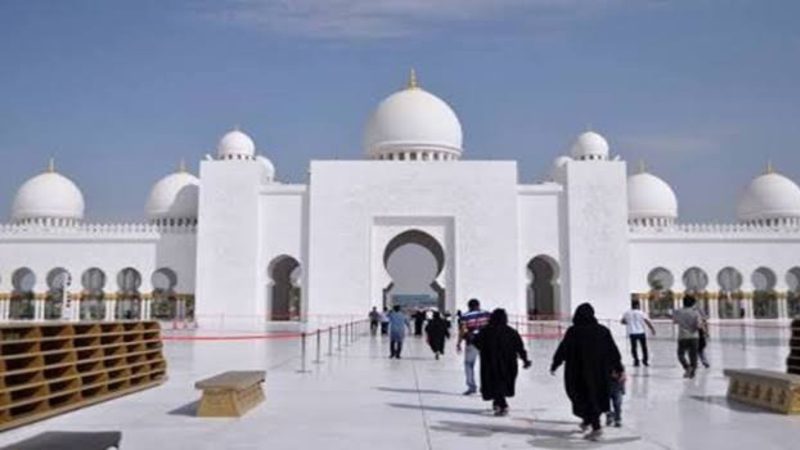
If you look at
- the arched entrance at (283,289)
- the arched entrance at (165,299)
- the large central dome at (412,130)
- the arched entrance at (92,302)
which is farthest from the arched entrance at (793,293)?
the arched entrance at (92,302)

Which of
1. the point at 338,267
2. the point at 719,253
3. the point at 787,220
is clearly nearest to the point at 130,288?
the point at 338,267

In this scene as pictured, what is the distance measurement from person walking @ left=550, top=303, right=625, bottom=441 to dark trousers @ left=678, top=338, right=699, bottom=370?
517 centimetres

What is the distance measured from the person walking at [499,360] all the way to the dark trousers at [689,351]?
4529 millimetres

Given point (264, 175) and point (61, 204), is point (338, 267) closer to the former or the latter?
point (264, 175)

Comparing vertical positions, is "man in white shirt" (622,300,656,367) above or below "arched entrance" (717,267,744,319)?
below

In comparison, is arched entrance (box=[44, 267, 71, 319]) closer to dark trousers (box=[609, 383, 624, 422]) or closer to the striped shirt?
the striped shirt

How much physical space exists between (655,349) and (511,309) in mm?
16139

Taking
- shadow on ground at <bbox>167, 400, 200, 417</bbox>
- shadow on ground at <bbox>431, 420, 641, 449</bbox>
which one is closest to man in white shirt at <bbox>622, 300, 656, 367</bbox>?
shadow on ground at <bbox>431, 420, 641, 449</bbox>

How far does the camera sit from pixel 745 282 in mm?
38438

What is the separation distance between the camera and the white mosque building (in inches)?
1363

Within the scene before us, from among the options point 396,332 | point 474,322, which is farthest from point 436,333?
point 474,322

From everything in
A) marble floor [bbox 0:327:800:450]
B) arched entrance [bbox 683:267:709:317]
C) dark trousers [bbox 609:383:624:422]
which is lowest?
marble floor [bbox 0:327:800:450]

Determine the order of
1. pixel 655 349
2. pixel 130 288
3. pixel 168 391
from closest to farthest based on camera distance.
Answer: pixel 168 391 < pixel 655 349 < pixel 130 288

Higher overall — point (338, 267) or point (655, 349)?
point (338, 267)
